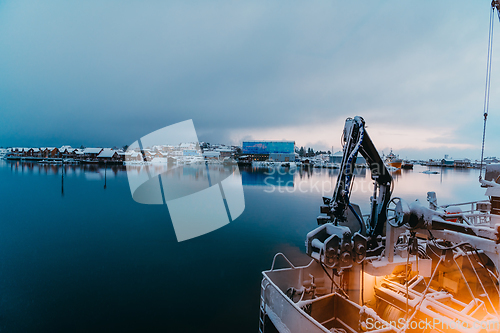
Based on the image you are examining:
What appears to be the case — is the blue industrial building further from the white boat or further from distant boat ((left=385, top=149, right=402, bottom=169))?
the white boat

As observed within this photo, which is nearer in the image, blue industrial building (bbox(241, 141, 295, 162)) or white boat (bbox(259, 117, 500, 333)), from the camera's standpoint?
white boat (bbox(259, 117, 500, 333))

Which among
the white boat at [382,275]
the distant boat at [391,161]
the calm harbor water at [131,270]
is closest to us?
the white boat at [382,275]

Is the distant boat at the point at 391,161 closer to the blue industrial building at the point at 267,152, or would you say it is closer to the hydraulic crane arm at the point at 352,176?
the blue industrial building at the point at 267,152

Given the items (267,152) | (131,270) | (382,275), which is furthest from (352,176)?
(267,152)

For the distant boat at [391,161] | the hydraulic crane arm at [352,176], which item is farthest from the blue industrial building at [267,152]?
the hydraulic crane arm at [352,176]

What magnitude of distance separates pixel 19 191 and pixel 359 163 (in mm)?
94100

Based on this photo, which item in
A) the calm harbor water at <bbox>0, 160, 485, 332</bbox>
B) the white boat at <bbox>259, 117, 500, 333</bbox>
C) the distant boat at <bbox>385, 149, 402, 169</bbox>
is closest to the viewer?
the white boat at <bbox>259, 117, 500, 333</bbox>

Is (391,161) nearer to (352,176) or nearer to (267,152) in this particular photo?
(267,152)

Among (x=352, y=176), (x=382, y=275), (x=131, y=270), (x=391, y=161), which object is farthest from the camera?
(x=391, y=161)

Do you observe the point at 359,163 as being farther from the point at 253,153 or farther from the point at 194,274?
the point at 194,274

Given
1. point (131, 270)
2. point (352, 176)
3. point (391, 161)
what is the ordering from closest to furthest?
1. point (352, 176)
2. point (131, 270)
3. point (391, 161)

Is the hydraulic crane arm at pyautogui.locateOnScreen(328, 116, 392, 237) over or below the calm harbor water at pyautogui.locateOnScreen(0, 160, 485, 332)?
over

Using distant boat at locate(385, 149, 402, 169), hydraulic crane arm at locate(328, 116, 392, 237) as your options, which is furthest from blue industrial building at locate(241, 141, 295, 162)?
hydraulic crane arm at locate(328, 116, 392, 237)

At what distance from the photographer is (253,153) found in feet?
308
